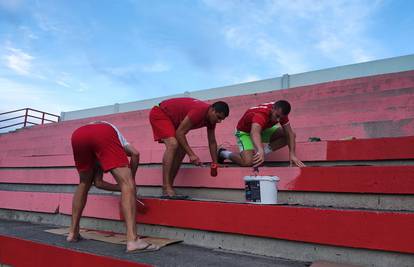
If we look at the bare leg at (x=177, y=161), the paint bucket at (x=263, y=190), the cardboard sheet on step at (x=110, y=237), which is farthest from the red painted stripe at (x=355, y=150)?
the cardboard sheet on step at (x=110, y=237)

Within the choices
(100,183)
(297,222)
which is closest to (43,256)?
(100,183)

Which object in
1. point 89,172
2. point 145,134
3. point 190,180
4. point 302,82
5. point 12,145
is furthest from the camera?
point 12,145

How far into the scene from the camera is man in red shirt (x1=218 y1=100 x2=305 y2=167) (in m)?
3.10

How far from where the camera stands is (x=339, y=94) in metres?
4.95

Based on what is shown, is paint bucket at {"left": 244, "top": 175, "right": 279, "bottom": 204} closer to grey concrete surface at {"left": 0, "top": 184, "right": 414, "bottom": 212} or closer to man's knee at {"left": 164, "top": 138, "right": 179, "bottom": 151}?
grey concrete surface at {"left": 0, "top": 184, "right": 414, "bottom": 212}

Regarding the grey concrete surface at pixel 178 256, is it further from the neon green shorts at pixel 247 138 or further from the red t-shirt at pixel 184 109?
Result: the neon green shorts at pixel 247 138

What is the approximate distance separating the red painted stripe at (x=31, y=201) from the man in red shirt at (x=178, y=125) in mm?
1394

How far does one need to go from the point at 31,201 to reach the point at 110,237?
1.65 m

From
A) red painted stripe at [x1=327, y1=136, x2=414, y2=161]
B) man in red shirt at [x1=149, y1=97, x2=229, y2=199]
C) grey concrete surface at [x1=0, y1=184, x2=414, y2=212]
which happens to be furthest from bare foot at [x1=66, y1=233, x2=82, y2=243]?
red painted stripe at [x1=327, y1=136, x2=414, y2=161]

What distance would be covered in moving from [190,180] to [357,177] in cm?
150

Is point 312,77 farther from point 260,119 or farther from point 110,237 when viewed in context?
point 110,237

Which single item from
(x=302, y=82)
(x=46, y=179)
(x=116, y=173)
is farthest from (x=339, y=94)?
(x=46, y=179)

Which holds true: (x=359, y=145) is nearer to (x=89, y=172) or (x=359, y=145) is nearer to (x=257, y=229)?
(x=257, y=229)

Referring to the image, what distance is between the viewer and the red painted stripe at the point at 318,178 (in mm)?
2226
